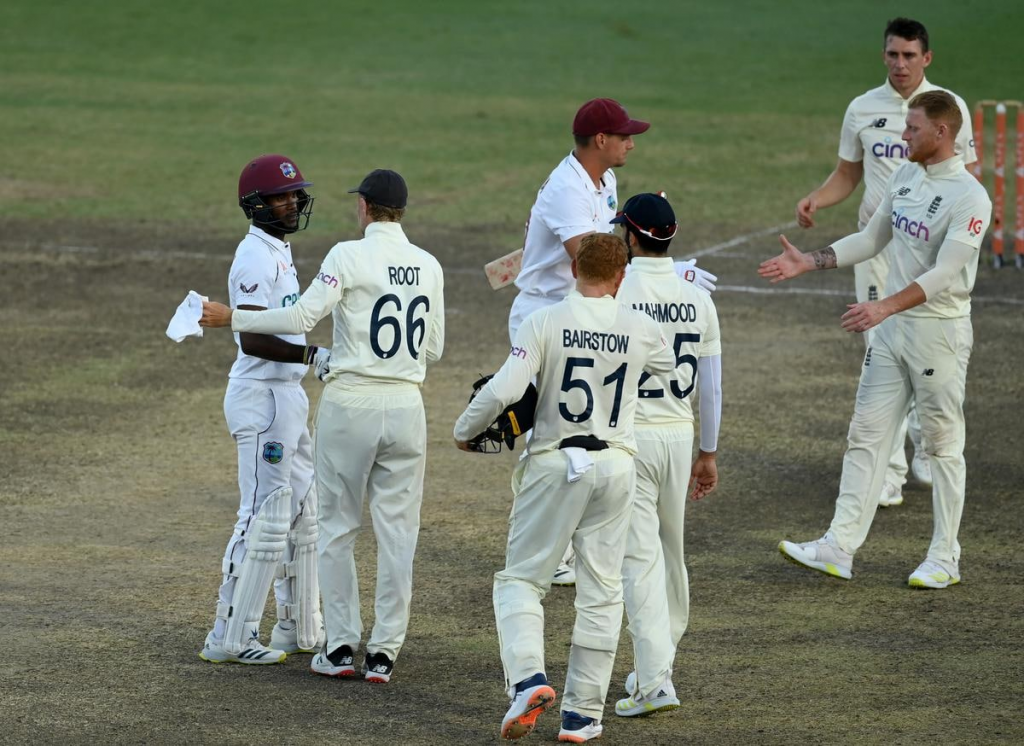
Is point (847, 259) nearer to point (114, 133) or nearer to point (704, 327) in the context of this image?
point (704, 327)

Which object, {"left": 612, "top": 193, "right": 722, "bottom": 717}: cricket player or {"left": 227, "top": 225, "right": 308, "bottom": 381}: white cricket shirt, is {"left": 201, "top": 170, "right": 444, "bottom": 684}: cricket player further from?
{"left": 612, "top": 193, "right": 722, "bottom": 717}: cricket player

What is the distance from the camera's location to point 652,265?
22.9ft

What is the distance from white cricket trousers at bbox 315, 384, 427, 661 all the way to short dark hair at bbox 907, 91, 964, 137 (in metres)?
3.25

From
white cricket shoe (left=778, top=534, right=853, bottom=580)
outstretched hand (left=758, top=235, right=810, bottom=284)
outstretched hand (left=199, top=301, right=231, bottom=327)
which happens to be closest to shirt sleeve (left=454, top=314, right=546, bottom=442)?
outstretched hand (left=199, top=301, right=231, bottom=327)

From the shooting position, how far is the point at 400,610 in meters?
7.34

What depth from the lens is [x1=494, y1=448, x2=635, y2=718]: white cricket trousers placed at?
21.4 ft

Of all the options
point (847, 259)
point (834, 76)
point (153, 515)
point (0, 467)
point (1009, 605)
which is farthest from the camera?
point (834, 76)

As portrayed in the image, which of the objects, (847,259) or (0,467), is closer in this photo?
(847,259)

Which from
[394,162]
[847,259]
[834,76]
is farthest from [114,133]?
[847,259]

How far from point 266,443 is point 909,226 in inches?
147

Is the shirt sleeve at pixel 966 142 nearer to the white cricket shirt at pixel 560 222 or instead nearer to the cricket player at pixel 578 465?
the white cricket shirt at pixel 560 222

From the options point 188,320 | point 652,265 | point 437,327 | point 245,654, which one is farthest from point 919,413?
point 188,320

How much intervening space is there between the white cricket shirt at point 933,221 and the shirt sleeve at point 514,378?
120 inches

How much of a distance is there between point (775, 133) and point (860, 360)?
1443 centimetres
